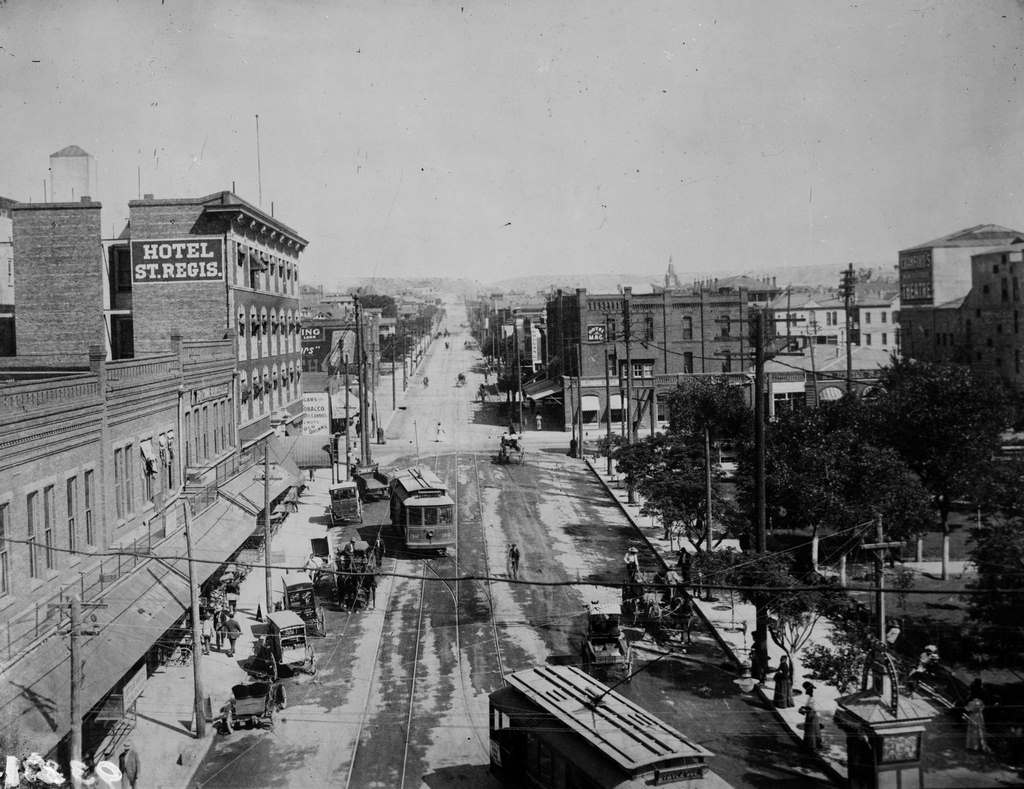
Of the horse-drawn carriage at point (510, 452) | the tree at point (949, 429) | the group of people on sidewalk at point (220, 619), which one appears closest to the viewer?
the group of people on sidewalk at point (220, 619)

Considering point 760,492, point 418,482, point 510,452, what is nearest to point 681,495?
point 760,492

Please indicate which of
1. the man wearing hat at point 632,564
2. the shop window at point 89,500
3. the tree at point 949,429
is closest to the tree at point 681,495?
the man wearing hat at point 632,564

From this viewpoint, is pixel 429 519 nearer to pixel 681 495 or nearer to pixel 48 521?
pixel 681 495

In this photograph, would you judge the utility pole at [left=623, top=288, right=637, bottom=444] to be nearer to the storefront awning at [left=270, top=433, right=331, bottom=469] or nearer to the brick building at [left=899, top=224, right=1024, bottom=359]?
the storefront awning at [left=270, top=433, right=331, bottom=469]

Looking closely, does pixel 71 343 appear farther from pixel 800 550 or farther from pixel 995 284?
pixel 995 284

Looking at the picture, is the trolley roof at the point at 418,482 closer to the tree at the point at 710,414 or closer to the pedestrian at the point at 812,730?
the tree at the point at 710,414

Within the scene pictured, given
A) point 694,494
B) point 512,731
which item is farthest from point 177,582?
point 694,494
